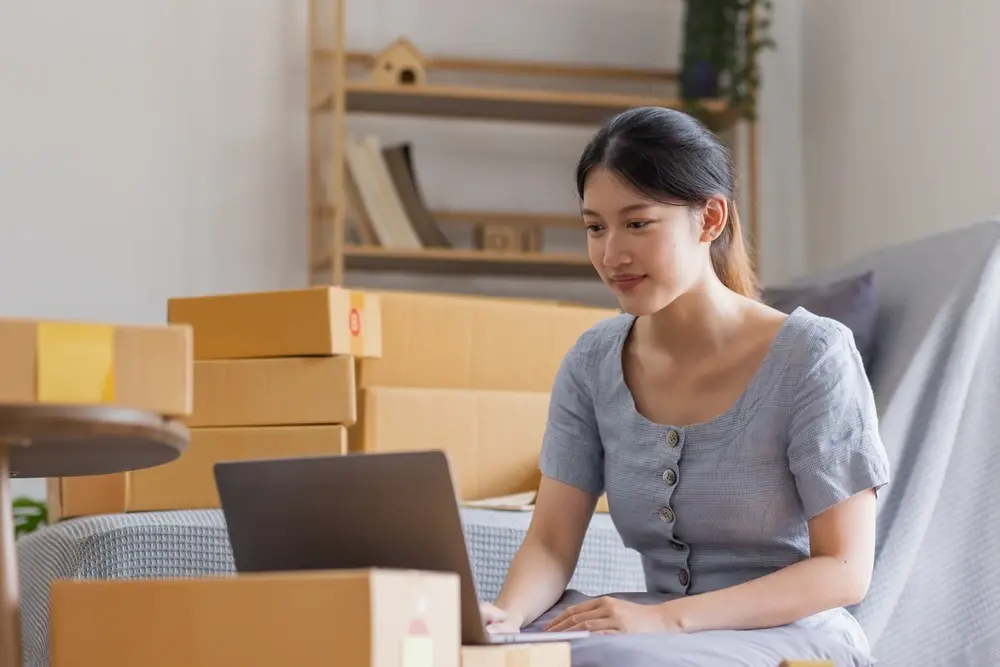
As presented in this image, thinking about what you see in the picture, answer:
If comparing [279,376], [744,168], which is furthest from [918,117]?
[279,376]

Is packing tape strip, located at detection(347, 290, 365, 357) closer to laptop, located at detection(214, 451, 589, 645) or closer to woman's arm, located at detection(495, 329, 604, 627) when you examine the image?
woman's arm, located at detection(495, 329, 604, 627)

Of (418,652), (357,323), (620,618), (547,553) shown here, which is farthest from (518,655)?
(357,323)

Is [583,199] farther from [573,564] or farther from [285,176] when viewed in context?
[285,176]

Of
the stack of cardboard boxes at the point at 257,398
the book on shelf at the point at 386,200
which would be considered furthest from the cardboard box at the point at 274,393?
the book on shelf at the point at 386,200

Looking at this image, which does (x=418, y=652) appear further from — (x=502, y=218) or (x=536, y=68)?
(x=536, y=68)

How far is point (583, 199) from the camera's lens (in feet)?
4.57

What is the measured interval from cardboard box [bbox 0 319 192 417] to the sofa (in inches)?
25.5

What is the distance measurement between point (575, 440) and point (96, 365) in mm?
650

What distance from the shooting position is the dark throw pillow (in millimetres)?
1915

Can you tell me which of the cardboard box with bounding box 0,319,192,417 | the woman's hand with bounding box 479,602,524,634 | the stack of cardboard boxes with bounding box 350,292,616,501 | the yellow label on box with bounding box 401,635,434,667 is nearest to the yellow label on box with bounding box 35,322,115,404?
the cardboard box with bounding box 0,319,192,417

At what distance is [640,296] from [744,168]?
1.95 metres

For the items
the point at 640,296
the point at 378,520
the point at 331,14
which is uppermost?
the point at 331,14

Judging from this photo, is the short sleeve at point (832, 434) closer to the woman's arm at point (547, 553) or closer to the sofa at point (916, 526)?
the woman's arm at point (547, 553)

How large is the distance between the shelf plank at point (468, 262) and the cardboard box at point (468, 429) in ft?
2.84
